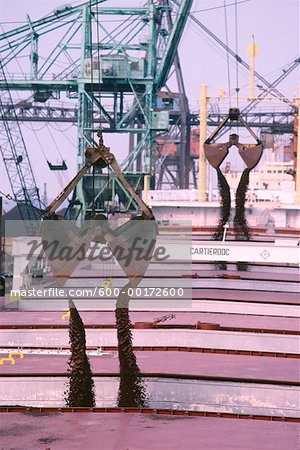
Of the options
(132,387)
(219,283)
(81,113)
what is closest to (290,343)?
(132,387)

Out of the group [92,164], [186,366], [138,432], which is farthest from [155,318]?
[138,432]

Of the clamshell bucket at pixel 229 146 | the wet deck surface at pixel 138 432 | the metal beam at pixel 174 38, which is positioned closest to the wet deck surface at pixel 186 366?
the wet deck surface at pixel 138 432

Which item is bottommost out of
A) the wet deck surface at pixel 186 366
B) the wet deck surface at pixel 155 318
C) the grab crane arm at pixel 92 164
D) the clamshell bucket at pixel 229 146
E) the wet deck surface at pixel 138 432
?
the wet deck surface at pixel 186 366

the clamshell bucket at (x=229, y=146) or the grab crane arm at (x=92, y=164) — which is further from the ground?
the clamshell bucket at (x=229, y=146)

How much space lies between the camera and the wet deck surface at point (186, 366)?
1956 centimetres

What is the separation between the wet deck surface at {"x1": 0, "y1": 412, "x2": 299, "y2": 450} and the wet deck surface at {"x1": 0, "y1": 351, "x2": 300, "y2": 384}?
4.15 m

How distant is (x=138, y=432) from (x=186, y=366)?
640 centimetres

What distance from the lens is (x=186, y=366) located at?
2052cm

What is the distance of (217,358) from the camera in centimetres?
2177

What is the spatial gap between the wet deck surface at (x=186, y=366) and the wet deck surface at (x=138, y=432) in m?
4.15

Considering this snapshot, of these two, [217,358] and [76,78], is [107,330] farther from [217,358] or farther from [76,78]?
[76,78]

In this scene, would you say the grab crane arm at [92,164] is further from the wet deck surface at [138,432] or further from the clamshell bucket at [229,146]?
the clamshell bucket at [229,146]

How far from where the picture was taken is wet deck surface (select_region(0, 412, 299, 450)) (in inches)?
530

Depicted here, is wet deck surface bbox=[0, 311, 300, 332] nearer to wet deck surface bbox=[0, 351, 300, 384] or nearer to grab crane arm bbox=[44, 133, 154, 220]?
wet deck surface bbox=[0, 351, 300, 384]
